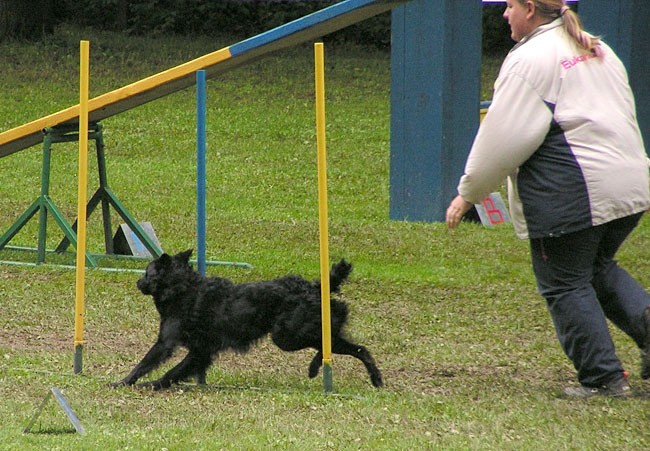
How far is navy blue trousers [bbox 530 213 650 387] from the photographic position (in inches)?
197

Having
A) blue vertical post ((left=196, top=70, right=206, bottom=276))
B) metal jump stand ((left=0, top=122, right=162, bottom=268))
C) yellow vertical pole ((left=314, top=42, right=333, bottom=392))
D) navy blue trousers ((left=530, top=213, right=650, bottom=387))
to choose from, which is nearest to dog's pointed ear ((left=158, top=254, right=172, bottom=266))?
blue vertical post ((left=196, top=70, right=206, bottom=276))

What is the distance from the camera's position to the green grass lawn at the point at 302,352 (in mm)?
4711

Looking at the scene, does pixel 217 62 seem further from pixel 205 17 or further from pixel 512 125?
pixel 205 17

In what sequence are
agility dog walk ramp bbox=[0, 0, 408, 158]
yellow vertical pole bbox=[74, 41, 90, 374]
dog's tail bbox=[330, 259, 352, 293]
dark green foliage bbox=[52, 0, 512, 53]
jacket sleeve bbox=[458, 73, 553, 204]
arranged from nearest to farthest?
jacket sleeve bbox=[458, 73, 553, 204] < dog's tail bbox=[330, 259, 352, 293] < yellow vertical pole bbox=[74, 41, 90, 374] < agility dog walk ramp bbox=[0, 0, 408, 158] < dark green foliage bbox=[52, 0, 512, 53]

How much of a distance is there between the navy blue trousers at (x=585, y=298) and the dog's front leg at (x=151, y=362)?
187cm

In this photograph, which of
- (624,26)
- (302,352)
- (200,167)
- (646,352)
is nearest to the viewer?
(646,352)

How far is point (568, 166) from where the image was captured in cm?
494

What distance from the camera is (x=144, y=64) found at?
74.2ft

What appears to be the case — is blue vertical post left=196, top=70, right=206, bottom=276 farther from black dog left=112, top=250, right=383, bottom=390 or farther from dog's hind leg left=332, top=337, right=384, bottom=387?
dog's hind leg left=332, top=337, right=384, bottom=387

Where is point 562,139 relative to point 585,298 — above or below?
above

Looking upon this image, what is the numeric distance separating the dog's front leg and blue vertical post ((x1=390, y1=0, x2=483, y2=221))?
5.95m

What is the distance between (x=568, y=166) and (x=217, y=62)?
3.11 metres

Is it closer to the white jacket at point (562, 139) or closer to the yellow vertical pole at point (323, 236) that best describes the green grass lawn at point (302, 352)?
the yellow vertical pole at point (323, 236)

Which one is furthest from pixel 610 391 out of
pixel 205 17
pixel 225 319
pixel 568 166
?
pixel 205 17
